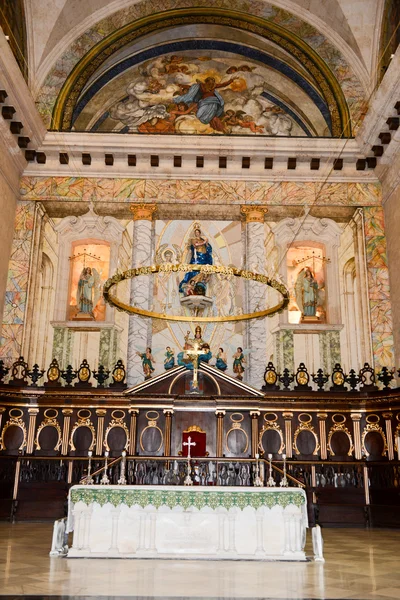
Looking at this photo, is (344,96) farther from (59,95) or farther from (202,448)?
(202,448)

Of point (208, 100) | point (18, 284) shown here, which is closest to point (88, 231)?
point (18, 284)

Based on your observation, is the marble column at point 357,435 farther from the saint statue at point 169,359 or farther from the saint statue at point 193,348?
the saint statue at point 169,359

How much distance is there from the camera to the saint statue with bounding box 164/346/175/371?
13734mm

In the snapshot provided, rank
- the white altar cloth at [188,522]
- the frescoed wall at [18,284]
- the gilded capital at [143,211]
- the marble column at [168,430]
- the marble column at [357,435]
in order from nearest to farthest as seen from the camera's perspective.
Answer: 1. the white altar cloth at [188,522]
2. the marble column at [168,430]
3. the marble column at [357,435]
4. the frescoed wall at [18,284]
5. the gilded capital at [143,211]

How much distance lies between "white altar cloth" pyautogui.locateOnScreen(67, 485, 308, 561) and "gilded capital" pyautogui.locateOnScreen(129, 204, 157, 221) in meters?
9.22

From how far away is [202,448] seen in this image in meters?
12.6

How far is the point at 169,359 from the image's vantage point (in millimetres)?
13852

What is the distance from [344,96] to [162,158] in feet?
16.9

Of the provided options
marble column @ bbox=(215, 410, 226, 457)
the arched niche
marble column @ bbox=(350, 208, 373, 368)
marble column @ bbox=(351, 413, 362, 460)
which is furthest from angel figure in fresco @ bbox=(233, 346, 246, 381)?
the arched niche

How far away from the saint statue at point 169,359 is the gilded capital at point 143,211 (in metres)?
3.58

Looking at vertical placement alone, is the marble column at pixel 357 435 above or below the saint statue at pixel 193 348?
below

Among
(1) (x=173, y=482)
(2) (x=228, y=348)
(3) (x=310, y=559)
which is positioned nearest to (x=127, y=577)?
(3) (x=310, y=559)

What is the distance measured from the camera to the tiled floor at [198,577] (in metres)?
4.94

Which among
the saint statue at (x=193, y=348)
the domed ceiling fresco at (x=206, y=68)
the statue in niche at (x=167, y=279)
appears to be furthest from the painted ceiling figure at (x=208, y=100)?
the saint statue at (x=193, y=348)
